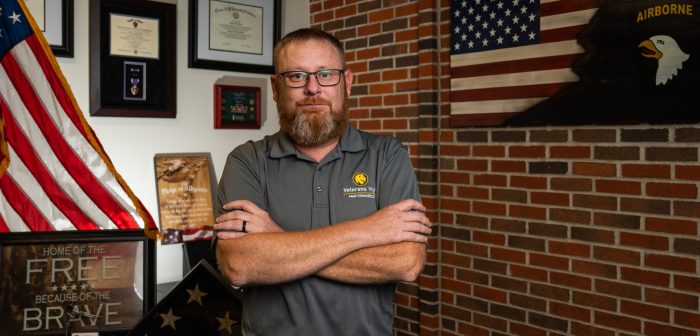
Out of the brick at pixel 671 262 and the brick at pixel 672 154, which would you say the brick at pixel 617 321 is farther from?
the brick at pixel 672 154

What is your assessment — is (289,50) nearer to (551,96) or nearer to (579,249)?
(551,96)

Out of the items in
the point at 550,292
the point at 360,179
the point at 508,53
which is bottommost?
the point at 550,292

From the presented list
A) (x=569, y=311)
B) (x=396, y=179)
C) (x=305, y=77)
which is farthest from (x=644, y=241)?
(x=305, y=77)

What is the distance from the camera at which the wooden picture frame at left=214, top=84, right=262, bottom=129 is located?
307 centimetres

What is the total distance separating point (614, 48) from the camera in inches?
85.0

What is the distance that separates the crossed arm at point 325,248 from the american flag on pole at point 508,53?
111 centimetres

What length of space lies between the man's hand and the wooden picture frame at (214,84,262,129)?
163 cm

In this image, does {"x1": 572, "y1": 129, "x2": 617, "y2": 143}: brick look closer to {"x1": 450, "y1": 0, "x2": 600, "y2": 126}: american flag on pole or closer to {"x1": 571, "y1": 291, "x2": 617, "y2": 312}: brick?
{"x1": 450, "y1": 0, "x2": 600, "y2": 126}: american flag on pole

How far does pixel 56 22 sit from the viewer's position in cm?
254

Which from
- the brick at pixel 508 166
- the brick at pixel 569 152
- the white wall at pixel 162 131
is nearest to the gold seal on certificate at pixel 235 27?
the white wall at pixel 162 131

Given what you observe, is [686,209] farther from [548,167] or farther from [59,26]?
[59,26]

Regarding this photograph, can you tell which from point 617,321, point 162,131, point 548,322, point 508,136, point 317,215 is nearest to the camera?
point 317,215

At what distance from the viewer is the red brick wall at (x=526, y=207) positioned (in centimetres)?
204

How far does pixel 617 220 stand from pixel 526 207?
38 centimetres
